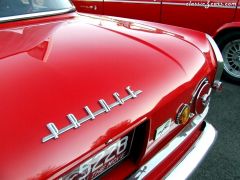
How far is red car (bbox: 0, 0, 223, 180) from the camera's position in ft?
3.81

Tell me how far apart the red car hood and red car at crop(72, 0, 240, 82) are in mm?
2437

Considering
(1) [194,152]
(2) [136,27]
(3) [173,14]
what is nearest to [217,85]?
(1) [194,152]

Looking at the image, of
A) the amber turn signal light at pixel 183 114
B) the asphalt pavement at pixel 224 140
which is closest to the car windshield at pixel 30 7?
the amber turn signal light at pixel 183 114

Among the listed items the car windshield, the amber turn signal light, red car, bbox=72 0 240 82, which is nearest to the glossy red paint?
red car, bbox=72 0 240 82

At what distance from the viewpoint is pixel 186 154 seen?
6.36ft

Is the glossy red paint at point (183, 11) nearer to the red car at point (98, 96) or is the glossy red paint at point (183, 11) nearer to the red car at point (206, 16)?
the red car at point (206, 16)

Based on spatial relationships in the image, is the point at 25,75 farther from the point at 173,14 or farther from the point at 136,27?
the point at 173,14

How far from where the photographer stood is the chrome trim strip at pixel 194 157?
180 centimetres

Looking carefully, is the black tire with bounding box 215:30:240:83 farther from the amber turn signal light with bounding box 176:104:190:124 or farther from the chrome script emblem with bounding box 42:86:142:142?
the chrome script emblem with bounding box 42:86:142:142

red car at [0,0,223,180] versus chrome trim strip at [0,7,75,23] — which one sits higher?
chrome trim strip at [0,7,75,23]

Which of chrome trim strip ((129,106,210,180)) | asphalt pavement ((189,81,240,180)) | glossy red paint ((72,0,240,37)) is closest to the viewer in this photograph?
chrome trim strip ((129,106,210,180))

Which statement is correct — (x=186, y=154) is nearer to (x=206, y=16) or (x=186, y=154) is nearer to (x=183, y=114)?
(x=183, y=114)

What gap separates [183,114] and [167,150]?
214 millimetres

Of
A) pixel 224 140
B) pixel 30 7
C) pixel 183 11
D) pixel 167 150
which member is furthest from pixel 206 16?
pixel 167 150
